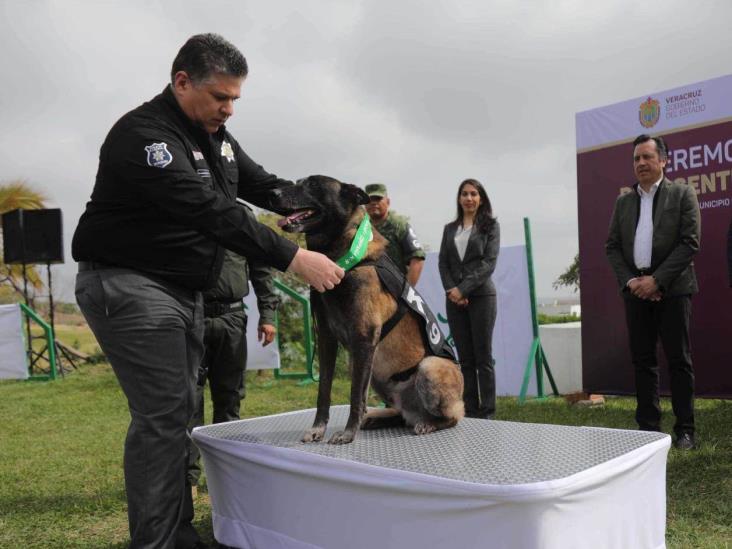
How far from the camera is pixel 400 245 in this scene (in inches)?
200

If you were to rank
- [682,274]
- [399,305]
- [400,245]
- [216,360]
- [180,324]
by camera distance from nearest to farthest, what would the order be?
[180,324], [399,305], [216,360], [682,274], [400,245]

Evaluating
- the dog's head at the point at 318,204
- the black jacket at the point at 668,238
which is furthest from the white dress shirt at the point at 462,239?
the dog's head at the point at 318,204

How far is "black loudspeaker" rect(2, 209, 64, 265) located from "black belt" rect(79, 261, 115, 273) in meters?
11.3

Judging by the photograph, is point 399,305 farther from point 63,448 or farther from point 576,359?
point 576,359

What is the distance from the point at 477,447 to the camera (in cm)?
234

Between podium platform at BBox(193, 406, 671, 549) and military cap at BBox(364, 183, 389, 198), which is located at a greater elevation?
military cap at BBox(364, 183, 389, 198)

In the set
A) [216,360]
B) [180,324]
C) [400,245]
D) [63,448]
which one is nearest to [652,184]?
[400,245]

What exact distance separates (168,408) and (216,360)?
3.94 ft

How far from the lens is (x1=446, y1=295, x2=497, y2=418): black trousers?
202 inches

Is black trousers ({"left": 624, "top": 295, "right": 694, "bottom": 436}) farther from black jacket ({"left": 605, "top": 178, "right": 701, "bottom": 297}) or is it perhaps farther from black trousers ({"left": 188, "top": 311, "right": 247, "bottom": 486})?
black trousers ({"left": 188, "top": 311, "right": 247, "bottom": 486})

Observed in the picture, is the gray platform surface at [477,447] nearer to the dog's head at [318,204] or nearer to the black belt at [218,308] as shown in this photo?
the black belt at [218,308]

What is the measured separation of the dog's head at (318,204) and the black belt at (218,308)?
1.04 meters

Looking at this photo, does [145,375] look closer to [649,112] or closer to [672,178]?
[672,178]

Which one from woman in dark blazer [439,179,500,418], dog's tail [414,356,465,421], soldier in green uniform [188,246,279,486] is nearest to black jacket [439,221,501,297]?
woman in dark blazer [439,179,500,418]
